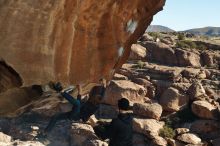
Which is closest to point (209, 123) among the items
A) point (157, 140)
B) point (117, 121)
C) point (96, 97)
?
point (157, 140)

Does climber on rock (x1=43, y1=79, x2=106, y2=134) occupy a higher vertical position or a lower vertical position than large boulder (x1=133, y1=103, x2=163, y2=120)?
higher

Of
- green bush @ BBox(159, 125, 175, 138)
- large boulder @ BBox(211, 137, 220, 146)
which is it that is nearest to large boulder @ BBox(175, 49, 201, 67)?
green bush @ BBox(159, 125, 175, 138)

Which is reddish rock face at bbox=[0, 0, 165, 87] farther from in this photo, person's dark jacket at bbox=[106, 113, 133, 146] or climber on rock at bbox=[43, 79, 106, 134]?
person's dark jacket at bbox=[106, 113, 133, 146]

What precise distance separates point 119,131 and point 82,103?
7.74m

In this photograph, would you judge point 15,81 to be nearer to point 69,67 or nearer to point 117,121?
point 69,67

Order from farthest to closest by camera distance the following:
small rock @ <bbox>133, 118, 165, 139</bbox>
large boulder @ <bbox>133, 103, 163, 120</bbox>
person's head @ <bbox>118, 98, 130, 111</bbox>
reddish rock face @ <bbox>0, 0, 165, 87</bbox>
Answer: large boulder @ <bbox>133, 103, 163, 120</bbox>, small rock @ <bbox>133, 118, 165, 139</bbox>, person's head @ <bbox>118, 98, 130, 111</bbox>, reddish rock face @ <bbox>0, 0, 165, 87</bbox>

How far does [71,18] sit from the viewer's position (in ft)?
14.1

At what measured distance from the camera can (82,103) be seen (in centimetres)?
1402

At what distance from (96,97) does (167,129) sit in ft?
57.8

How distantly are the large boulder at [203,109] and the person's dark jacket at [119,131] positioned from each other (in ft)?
72.9

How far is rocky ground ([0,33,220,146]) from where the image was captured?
24.4 m

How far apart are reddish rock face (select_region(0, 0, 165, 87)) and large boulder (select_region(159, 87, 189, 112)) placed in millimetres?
24998

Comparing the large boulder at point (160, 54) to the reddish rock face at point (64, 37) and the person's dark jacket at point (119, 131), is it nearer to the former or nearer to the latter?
the person's dark jacket at point (119, 131)

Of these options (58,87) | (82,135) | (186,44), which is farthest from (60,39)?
(186,44)
